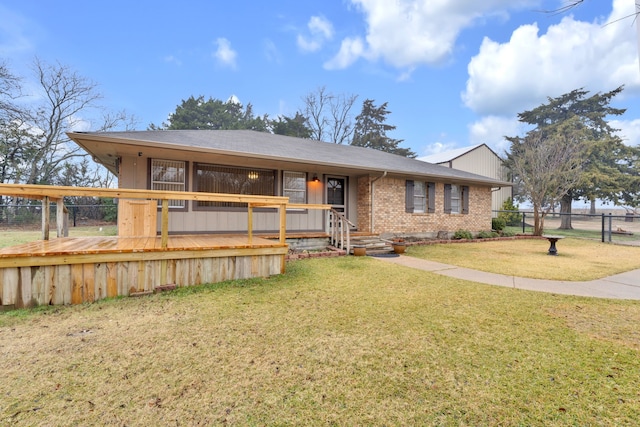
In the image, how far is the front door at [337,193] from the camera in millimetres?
9570

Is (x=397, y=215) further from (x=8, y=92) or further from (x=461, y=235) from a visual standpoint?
(x=8, y=92)

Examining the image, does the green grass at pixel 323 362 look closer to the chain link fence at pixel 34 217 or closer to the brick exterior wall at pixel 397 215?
the brick exterior wall at pixel 397 215

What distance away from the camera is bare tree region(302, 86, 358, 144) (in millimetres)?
27875

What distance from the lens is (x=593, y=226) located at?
73.0 feet

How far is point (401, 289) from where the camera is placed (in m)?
4.32

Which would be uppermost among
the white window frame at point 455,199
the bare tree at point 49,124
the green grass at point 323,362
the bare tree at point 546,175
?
the bare tree at point 49,124

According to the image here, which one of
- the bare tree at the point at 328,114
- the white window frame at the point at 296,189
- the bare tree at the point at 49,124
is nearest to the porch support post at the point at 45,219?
the white window frame at the point at 296,189

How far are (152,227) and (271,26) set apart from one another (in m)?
14.0

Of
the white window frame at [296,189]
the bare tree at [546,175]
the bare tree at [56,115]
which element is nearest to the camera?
the white window frame at [296,189]

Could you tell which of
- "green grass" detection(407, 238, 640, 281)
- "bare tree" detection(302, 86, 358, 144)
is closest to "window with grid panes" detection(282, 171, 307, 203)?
"green grass" detection(407, 238, 640, 281)

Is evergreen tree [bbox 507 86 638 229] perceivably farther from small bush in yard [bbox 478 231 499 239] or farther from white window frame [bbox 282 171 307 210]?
white window frame [bbox 282 171 307 210]

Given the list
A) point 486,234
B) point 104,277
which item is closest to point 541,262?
point 486,234

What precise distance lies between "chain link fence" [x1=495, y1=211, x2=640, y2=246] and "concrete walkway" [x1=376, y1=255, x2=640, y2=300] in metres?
7.38

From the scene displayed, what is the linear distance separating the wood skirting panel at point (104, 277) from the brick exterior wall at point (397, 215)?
5573mm
